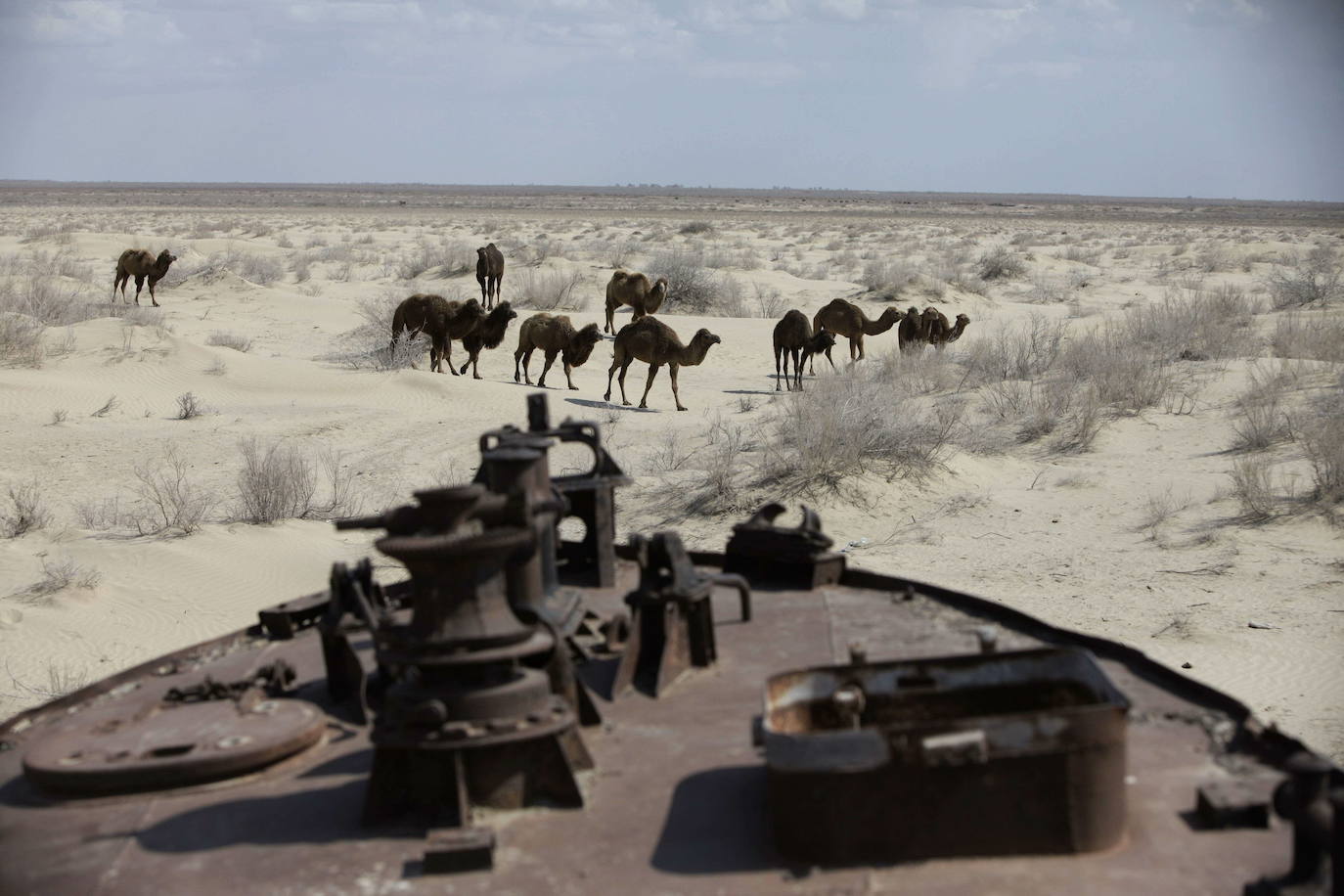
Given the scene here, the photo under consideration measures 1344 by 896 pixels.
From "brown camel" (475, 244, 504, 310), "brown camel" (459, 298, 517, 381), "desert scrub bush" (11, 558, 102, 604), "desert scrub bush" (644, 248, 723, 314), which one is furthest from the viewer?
"desert scrub bush" (644, 248, 723, 314)

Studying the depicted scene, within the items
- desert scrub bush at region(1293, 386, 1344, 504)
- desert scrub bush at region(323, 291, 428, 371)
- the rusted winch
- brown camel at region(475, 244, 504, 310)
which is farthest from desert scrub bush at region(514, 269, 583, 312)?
the rusted winch

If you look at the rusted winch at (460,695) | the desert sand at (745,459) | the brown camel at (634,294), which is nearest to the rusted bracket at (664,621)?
the desert sand at (745,459)

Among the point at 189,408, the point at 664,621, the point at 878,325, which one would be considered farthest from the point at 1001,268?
the point at 664,621

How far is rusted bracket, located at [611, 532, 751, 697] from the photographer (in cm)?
396

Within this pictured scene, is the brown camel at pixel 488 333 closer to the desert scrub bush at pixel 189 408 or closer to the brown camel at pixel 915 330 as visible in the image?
the desert scrub bush at pixel 189 408

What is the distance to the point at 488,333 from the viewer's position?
18.6 meters

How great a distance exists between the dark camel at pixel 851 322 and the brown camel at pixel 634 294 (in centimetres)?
381

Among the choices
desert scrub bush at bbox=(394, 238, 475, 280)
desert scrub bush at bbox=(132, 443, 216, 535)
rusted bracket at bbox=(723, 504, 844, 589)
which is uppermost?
desert scrub bush at bbox=(394, 238, 475, 280)

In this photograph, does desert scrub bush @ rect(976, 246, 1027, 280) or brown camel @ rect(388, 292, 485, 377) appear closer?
brown camel @ rect(388, 292, 485, 377)

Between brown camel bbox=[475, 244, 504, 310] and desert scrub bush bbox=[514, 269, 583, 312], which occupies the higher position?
brown camel bbox=[475, 244, 504, 310]

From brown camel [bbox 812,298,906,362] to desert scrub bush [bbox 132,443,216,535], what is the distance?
929 centimetres

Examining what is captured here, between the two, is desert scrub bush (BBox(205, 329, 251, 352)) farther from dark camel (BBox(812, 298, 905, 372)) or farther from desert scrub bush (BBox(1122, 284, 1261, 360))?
desert scrub bush (BBox(1122, 284, 1261, 360))

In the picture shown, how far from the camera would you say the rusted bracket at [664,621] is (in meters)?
3.96

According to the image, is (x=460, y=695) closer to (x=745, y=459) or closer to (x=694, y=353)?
(x=745, y=459)
